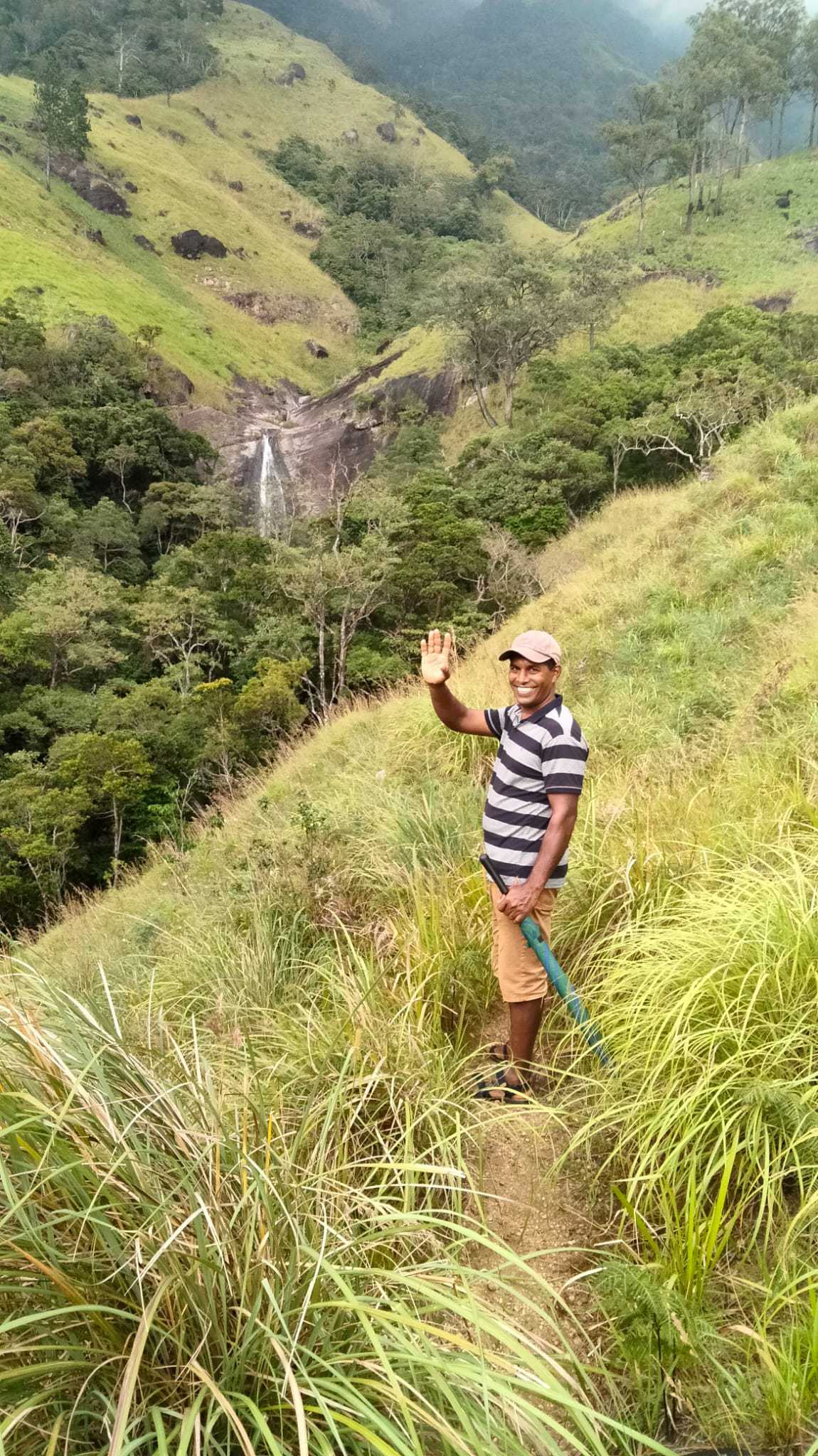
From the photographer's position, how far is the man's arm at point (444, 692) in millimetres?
2699

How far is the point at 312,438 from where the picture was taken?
149ft

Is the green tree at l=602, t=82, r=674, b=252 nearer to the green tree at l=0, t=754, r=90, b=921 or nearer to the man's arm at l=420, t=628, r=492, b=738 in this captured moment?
the green tree at l=0, t=754, r=90, b=921

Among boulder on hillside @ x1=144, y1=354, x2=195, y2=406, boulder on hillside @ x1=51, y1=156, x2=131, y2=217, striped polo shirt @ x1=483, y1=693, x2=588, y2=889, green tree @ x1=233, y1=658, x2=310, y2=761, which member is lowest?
green tree @ x1=233, y1=658, x2=310, y2=761

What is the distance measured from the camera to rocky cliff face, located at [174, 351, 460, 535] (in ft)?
130

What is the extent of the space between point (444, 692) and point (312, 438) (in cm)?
4645

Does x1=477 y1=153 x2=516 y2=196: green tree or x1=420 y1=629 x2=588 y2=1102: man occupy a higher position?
x1=477 y1=153 x2=516 y2=196: green tree

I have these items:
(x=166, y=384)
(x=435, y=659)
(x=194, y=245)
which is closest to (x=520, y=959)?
(x=435, y=659)

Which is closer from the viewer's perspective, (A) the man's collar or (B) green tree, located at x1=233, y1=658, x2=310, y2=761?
(A) the man's collar

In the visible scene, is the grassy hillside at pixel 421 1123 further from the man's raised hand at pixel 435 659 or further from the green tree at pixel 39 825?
the green tree at pixel 39 825

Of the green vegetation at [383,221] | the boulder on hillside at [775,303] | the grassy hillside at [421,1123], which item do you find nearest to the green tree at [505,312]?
the boulder on hillside at [775,303]

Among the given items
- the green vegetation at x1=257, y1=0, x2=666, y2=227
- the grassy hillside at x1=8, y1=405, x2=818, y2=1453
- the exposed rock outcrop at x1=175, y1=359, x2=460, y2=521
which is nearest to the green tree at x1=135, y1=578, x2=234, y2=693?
the exposed rock outcrop at x1=175, y1=359, x2=460, y2=521

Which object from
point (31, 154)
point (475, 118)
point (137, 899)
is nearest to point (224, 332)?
point (31, 154)

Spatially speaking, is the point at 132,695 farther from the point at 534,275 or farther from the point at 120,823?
the point at 534,275

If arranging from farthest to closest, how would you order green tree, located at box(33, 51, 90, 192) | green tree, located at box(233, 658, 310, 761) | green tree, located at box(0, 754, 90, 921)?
green tree, located at box(33, 51, 90, 192) < green tree, located at box(233, 658, 310, 761) < green tree, located at box(0, 754, 90, 921)
